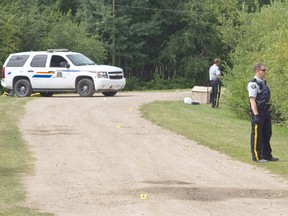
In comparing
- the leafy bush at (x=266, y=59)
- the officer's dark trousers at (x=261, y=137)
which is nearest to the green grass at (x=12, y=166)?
the officer's dark trousers at (x=261, y=137)

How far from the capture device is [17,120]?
23.6m

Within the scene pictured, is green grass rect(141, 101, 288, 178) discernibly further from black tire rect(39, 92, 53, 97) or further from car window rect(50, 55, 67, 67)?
black tire rect(39, 92, 53, 97)

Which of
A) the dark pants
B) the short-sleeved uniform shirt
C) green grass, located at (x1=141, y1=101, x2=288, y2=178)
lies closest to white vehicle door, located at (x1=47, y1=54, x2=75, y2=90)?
green grass, located at (x1=141, y1=101, x2=288, y2=178)

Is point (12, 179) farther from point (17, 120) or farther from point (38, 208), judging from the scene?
point (17, 120)

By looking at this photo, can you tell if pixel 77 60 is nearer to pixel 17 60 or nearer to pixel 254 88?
pixel 17 60

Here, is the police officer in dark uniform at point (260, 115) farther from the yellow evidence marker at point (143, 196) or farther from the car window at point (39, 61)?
the car window at point (39, 61)

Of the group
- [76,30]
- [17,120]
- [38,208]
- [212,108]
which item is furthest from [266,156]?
[76,30]

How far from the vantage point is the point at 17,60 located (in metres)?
35.3

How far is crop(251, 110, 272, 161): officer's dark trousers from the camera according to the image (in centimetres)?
1559

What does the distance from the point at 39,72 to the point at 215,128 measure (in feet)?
44.6

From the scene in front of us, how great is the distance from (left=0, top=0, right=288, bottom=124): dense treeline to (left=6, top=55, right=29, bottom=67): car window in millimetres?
15073

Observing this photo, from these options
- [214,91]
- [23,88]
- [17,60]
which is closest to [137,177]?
[214,91]

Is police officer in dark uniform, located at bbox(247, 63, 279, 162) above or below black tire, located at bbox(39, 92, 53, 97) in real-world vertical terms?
above

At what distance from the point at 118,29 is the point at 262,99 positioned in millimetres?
49830
